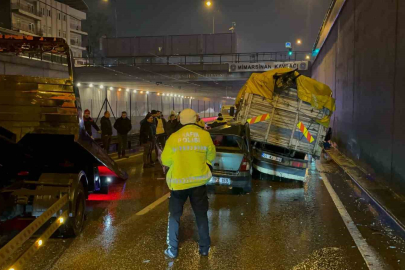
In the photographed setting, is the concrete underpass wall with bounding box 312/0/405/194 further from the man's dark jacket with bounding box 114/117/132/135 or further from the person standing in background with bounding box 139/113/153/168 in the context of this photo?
the man's dark jacket with bounding box 114/117/132/135

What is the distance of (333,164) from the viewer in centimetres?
1440

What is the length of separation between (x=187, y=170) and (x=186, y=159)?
136 mm

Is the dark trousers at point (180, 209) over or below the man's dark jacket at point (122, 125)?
below

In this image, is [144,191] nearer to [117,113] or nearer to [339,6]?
[339,6]

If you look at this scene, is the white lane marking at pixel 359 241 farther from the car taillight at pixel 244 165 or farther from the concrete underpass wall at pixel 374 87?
the car taillight at pixel 244 165

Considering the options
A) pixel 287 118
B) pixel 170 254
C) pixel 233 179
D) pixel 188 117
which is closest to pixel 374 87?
pixel 287 118

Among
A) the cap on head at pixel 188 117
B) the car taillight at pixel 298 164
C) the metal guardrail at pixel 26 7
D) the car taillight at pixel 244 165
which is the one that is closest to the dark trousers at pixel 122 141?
the car taillight at pixel 298 164

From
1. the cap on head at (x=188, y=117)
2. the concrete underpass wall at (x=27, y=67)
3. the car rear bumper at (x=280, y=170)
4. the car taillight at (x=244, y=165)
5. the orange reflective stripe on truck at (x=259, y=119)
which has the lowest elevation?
the car rear bumper at (x=280, y=170)

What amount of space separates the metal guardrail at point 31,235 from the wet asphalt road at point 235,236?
0.39 m

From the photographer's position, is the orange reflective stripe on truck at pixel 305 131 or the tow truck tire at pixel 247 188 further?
the orange reflective stripe on truck at pixel 305 131

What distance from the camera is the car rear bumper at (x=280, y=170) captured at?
9703 mm

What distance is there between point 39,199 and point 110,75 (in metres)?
23.2

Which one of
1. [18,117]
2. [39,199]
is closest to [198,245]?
[39,199]

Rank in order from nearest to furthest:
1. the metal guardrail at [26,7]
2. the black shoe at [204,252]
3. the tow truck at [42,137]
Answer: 1. the black shoe at [204,252]
2. the tow truck at [42,137]
3. the metal guardrail at [26,7]
